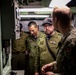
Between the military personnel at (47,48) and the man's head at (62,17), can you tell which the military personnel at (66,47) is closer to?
the man's head at (62,17)

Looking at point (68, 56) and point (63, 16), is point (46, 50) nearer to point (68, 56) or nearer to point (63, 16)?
point (63, 16)

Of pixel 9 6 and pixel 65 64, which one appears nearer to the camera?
pixel 65 64

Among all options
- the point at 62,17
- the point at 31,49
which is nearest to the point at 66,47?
the point at 62,17

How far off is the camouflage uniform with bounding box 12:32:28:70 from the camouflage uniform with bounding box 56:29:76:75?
5.18m

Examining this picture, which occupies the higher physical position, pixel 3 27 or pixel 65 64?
pixel 3 27

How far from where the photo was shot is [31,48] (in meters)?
6.75

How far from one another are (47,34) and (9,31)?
146 centimetres

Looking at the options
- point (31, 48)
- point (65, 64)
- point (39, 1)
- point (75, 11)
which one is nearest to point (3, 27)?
point (65, 64)

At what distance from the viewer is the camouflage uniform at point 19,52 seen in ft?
24.6

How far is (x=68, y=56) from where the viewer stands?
7.45ft

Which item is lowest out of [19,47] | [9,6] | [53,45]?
[19,47]

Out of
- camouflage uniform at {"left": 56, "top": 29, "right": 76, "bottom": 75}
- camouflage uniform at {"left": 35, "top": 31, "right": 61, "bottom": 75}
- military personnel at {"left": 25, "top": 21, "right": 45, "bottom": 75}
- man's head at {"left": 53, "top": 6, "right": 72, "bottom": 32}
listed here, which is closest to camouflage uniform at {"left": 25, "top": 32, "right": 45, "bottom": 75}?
military personnel at {"left": 25, "top": 21, "right": 45, "bottom": 75}

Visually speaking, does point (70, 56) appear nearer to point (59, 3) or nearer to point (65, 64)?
point (65, 64)

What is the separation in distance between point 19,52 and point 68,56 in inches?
215
